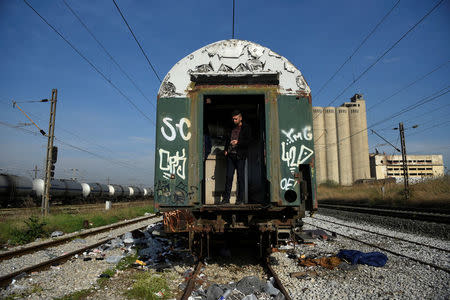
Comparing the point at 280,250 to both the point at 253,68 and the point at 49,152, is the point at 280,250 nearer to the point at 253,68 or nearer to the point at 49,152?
the point at 253,68

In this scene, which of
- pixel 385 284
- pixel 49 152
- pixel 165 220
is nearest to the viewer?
pixel 385 284

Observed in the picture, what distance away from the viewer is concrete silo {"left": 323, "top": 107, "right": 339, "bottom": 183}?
55.3 m

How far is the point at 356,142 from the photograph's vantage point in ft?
182

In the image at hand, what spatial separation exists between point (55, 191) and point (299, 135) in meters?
25.0

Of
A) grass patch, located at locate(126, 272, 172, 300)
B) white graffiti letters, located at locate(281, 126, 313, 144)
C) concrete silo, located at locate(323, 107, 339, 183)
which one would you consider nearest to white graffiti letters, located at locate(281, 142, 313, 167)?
white graffiti letters, located at locate(281, 126, 313, 144)

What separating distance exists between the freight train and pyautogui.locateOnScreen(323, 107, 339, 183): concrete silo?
39.5 metres

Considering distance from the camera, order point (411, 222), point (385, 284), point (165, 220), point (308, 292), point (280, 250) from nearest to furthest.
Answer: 1. point (308, 292)
2. point (385, 284)
3. point (165, 220)
4. point (280, 250)
5. point (411, 222)

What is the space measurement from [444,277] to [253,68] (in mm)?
4444

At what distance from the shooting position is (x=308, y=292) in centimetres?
366

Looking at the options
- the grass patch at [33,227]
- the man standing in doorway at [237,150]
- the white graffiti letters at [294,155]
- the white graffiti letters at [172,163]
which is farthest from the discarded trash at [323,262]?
the grass patch at [33,227]

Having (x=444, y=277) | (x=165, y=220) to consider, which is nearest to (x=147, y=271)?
(x=165, y=220)

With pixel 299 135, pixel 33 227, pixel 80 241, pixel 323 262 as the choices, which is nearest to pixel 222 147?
pixel 299 135

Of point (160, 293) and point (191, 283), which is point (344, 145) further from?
point (160, 293)

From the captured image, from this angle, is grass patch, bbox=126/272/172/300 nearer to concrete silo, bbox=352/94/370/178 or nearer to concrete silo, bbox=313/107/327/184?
concrete silo, bbox=313/107/327/184
